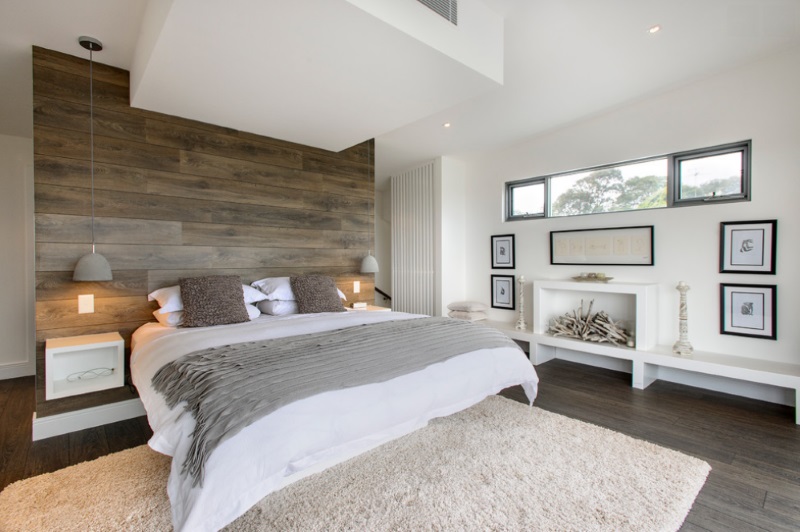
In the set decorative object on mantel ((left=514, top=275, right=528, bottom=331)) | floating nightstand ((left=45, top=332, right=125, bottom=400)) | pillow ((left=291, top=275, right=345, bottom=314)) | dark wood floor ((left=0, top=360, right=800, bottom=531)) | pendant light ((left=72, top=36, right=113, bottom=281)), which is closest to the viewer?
dark wood floor ((left=0, top=360, right=800, bottom=531))

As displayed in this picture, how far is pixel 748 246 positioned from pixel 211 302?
14.2ft

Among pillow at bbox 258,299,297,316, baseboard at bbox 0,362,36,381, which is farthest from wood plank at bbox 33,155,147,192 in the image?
baseboard at bbox 0,362,36,381

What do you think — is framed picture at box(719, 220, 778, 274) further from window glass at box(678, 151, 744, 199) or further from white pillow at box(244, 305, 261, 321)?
white pillow at box(244, 305, 261, 321)

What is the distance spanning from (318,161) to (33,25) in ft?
7.47

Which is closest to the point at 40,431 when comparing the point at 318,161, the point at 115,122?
the point at 115,122

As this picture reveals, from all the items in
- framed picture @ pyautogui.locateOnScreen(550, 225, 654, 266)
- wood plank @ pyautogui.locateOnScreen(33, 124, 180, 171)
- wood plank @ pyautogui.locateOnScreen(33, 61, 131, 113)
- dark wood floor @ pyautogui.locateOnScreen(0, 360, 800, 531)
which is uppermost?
wood plank @ pyautogui.locateOnScreen(33, 61, 131, 113)

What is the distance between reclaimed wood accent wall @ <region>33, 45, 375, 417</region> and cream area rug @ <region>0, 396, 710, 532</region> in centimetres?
113

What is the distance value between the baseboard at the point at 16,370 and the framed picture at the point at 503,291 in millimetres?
5291

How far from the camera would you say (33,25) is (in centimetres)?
237

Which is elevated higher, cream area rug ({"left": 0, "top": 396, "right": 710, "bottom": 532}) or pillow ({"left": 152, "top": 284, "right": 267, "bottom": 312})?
pillow ({"left": 152, "top": 284, "right": 267, "bottom": 312})

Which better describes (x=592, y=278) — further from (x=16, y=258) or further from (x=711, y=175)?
(x=16, y=258)

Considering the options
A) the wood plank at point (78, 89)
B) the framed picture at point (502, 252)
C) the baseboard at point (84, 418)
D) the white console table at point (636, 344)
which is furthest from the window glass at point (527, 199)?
the baseboard at point (84, 418)

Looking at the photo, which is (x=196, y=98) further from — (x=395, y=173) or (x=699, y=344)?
(x=699, y=344)

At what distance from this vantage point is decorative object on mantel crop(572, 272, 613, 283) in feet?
12.7
